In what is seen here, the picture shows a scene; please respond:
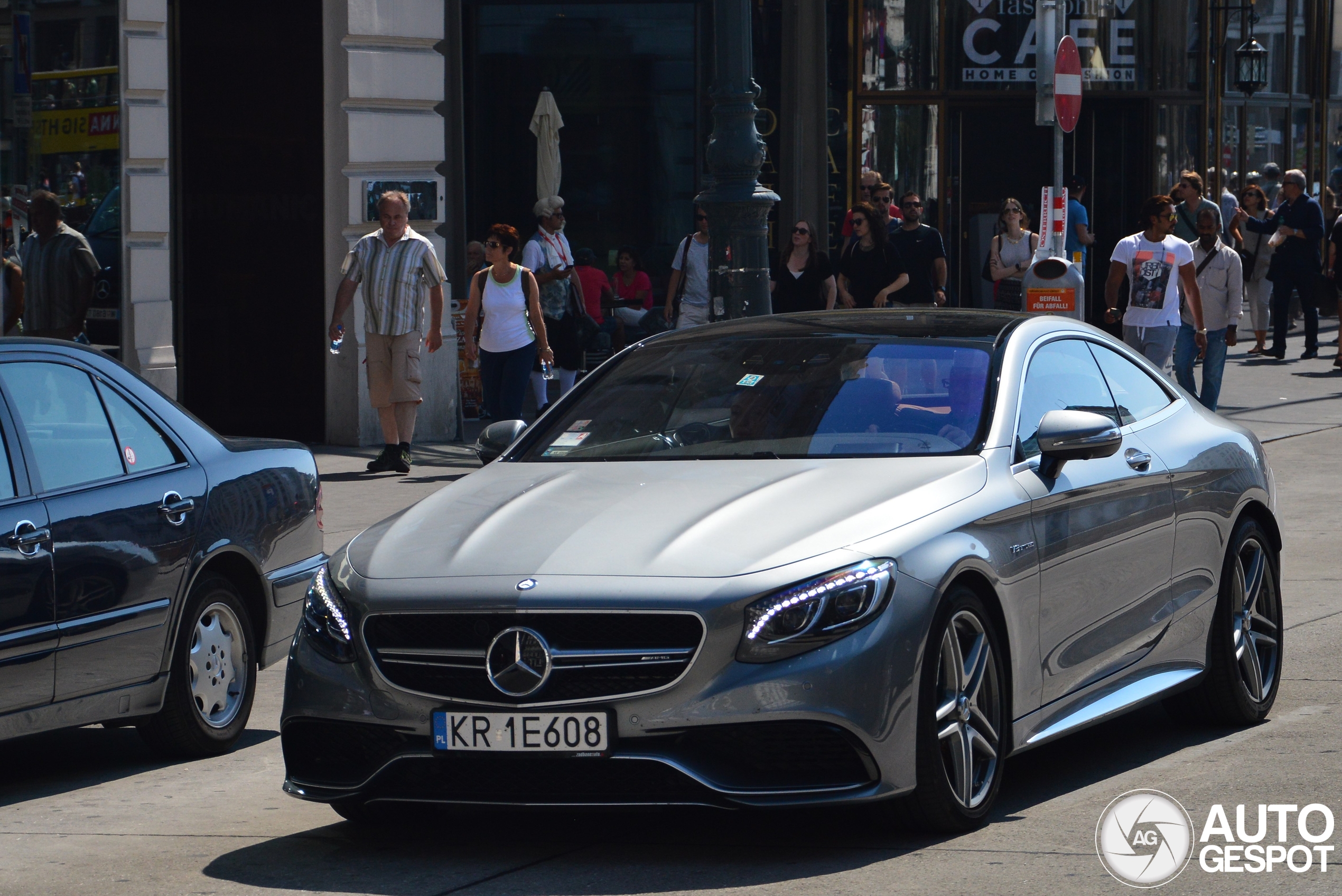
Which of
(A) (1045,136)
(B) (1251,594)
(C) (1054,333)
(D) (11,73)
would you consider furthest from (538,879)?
(A) (1045,136)

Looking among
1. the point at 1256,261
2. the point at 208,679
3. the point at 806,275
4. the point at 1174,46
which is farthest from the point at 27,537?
the point at 1174,46

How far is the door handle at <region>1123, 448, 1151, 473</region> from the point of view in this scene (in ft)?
20.9

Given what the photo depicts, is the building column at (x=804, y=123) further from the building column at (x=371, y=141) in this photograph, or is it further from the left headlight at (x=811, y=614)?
the left headlight at (x=811, y=614)

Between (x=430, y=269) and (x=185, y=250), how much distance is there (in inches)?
114

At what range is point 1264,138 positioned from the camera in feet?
94.3

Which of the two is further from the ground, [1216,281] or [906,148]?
[906,148]

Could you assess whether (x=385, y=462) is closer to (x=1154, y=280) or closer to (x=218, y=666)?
(x=1154, y=280)

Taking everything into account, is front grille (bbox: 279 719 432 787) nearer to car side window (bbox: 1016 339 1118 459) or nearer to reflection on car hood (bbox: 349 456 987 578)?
reflection on car hood (bbox: 349 456 987 578)

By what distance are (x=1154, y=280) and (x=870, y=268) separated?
6.94 ft

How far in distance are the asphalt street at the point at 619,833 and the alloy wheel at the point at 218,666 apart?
0.17 m

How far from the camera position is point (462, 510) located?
222 inches

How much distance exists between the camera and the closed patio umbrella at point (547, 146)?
21.1 meters

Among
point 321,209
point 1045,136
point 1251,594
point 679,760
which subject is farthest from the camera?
point 1045,136

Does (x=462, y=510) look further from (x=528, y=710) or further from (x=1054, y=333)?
(x=1054, y=333)
